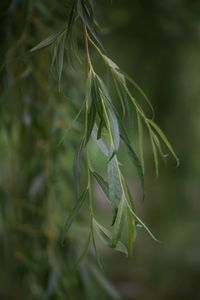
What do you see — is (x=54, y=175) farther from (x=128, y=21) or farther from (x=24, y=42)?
(x=128, y=21)

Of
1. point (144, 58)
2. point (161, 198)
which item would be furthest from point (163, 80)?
point (161, 198)

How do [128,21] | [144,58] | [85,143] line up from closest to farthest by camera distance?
[85,143]
[128,21]
[144,58]

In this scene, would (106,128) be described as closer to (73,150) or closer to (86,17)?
(86,17)

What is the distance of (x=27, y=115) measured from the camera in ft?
4.23

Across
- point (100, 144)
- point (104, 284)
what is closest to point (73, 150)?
point (104, 284)

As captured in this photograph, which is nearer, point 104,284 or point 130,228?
point 130,228

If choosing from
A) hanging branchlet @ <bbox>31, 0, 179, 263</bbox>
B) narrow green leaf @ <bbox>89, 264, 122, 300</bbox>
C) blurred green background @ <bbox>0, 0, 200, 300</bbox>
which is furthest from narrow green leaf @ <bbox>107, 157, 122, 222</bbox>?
narrow green leaf @ <bbox>89, 264, 122, 300</bbox>

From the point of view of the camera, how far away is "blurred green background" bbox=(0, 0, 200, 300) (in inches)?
50.5

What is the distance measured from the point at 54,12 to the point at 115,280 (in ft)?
5.43

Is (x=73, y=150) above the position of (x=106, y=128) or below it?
below

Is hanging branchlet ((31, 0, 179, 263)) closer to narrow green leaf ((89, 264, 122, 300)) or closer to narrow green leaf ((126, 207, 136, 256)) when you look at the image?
narrow green leaf ((126, 207, 136, 256))

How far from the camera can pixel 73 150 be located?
56.8 inches

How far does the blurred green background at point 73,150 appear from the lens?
4.21ft

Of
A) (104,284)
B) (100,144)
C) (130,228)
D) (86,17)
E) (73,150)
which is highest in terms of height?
(86,17)
